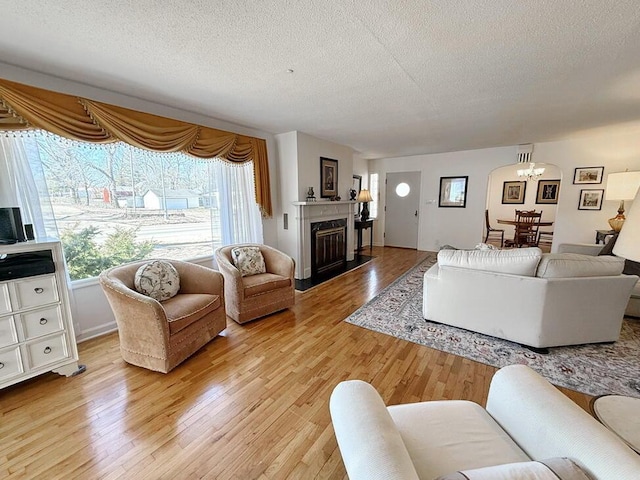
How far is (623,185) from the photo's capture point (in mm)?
3762

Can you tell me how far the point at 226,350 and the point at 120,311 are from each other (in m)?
0.89

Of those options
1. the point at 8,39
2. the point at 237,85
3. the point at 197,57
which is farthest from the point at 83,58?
the point at 237,85

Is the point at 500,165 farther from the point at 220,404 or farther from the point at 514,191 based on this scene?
the point at 220,404

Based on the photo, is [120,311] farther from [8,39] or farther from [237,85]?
[237,85]

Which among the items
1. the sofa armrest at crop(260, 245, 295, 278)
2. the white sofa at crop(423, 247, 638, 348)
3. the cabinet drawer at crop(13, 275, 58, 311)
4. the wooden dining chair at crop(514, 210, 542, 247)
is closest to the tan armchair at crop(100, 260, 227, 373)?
the cabinet drawer at crop(13, 275, 58, 311)

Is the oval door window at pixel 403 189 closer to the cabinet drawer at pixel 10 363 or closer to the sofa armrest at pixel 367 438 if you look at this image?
the sofa armrest at pixel 367 438

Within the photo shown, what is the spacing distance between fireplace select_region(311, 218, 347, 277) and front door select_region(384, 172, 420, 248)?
2215mm

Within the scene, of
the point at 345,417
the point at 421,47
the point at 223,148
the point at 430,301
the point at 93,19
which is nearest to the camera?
the point at 345,417

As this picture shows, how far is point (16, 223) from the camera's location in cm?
194

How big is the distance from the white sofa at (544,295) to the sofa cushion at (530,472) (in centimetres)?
189

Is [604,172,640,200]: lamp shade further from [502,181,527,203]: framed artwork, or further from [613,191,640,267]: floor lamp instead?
[502,181,527,203]: framed artwork

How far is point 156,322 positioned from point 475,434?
6.71ft

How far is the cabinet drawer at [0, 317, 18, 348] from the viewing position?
1796 mm

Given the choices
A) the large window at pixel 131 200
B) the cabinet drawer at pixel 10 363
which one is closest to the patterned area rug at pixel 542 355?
the large window at pixel 131 200
